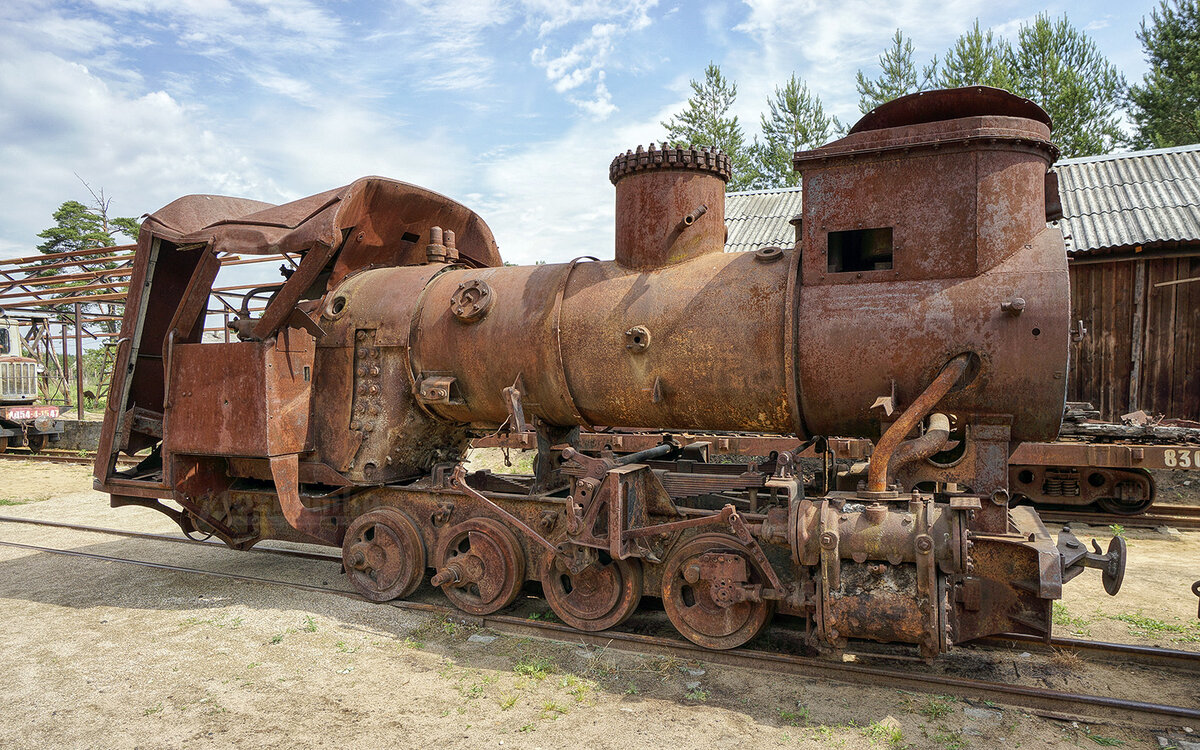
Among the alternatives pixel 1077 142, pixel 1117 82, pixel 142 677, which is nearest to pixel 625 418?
pixel 142 677

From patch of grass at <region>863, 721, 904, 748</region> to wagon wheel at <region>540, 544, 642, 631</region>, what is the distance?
1710 mm

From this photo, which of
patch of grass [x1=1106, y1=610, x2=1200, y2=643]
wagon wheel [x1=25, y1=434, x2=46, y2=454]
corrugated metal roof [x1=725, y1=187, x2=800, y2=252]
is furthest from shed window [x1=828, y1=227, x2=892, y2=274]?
wagon wheel [x1=25, y1=434, x2=46, y2=454]

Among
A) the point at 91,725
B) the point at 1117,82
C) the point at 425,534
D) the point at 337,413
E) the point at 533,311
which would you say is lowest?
the point at 91,725

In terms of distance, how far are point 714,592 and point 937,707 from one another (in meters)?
1.36

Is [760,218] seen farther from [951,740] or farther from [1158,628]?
[951,740]

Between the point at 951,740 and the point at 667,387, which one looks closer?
the point at 951,740

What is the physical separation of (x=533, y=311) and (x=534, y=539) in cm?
170

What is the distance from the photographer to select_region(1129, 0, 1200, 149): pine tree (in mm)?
22891

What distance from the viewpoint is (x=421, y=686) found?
4473 millimetres

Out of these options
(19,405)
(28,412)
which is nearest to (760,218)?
(28,412)

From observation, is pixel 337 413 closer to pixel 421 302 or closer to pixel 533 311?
Result: pixel 421 302

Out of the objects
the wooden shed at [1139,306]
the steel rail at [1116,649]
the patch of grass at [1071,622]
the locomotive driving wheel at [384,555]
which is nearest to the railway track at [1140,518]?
the wooden shed at [1139,306]

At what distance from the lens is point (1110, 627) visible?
5.23 metres

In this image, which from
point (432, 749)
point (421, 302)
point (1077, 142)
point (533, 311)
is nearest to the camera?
point (432, 749)
